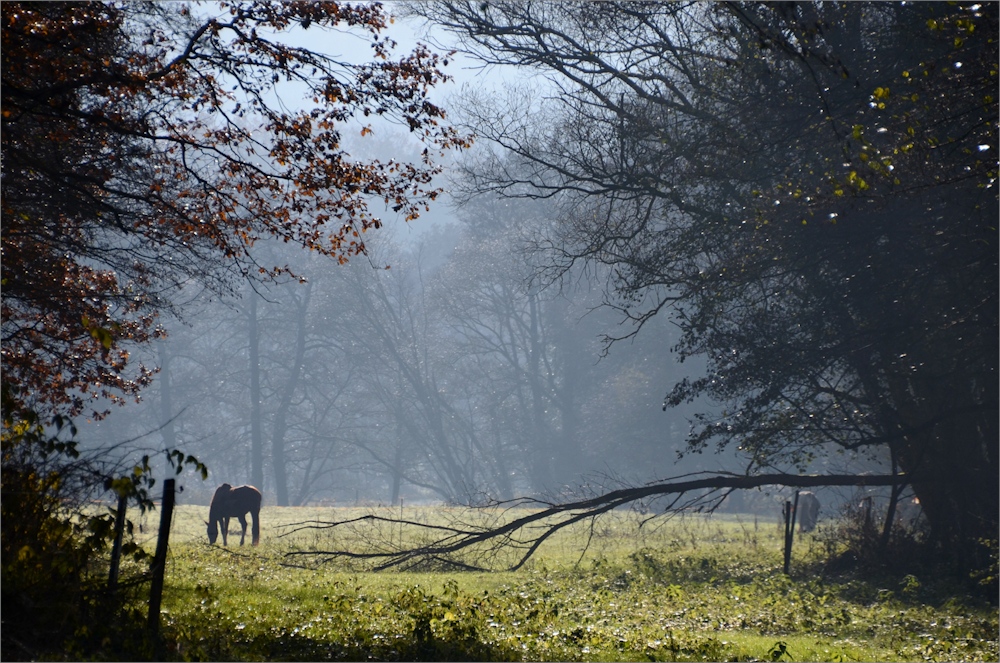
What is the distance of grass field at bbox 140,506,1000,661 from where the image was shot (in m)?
8.26

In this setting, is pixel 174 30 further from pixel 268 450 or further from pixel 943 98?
pixel 268 450

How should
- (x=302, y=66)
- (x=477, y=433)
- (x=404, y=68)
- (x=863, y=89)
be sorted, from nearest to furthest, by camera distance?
(x=302, y=66) → (x=404, y=68) → (x=863, y=89) → (x=477, y=433)

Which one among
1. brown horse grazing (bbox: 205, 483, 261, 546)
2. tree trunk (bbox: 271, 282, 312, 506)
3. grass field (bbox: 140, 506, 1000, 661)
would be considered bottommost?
grass field (bbox: 140, 506, 1000, 661)

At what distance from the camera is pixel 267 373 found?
6153 cm

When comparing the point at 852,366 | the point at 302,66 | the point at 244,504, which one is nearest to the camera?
the point at 302,66

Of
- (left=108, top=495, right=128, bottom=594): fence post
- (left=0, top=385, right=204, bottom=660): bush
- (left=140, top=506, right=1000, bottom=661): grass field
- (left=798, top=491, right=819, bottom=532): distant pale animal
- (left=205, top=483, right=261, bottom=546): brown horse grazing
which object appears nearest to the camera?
(left=0, top=385, right=204, bottom=660): bush

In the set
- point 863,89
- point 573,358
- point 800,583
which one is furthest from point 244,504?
point 573,358

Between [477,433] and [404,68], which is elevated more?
[477,433]

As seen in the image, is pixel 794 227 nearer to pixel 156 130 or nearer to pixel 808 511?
pixel 156 130

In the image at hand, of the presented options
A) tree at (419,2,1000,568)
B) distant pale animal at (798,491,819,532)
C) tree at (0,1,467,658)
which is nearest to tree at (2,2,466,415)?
tree at (0,1,467,658)

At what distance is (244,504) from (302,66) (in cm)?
1603

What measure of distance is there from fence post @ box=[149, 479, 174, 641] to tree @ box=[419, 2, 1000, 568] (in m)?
9.03

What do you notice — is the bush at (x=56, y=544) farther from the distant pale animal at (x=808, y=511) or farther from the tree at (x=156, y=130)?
the distant pale animal at (x=808, y=511)

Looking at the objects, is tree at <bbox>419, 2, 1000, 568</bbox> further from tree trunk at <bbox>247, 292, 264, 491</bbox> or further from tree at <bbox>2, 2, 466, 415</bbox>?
tree trunk at <bbox>247, 292, 264, 491</bbox>
